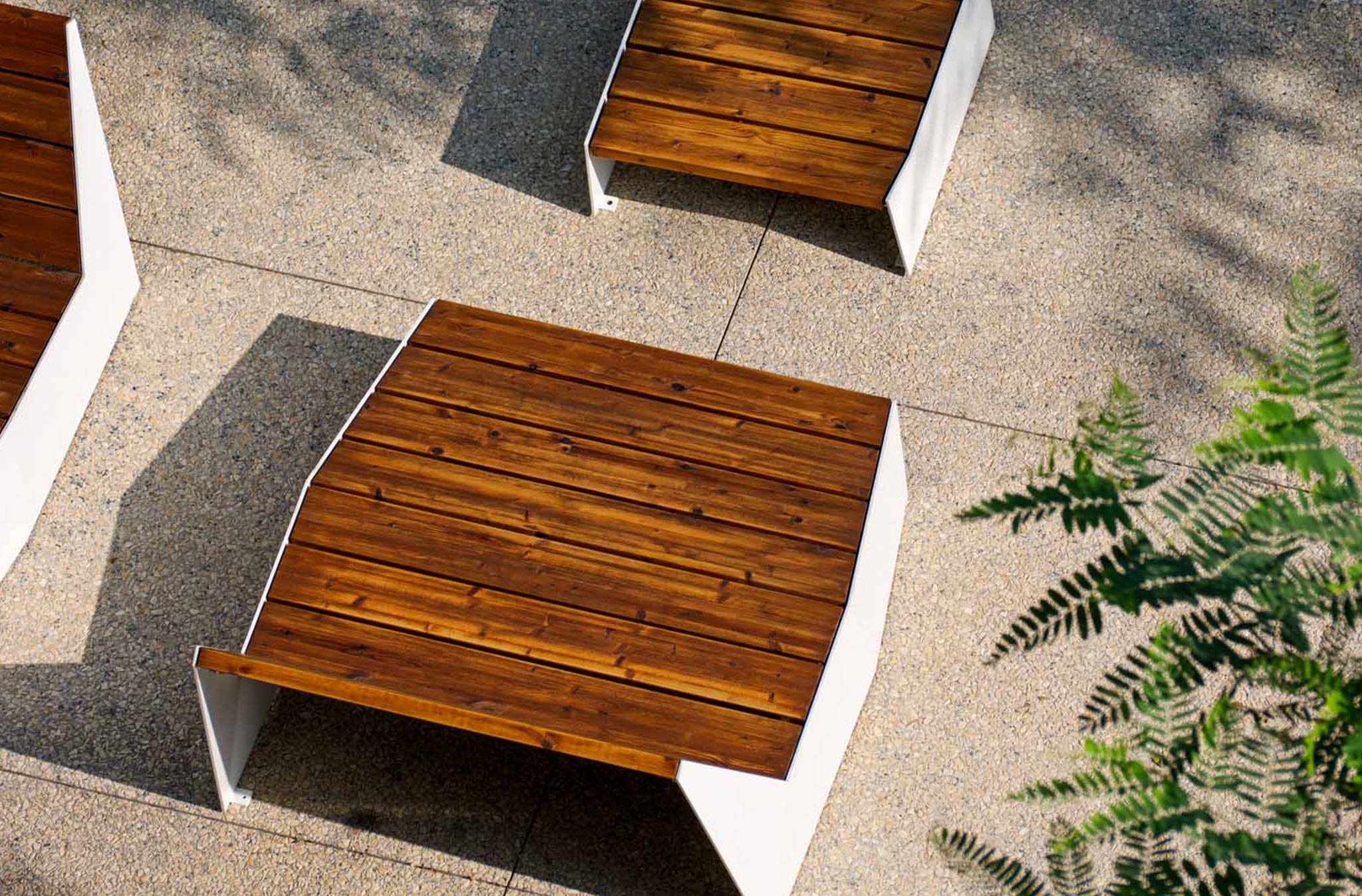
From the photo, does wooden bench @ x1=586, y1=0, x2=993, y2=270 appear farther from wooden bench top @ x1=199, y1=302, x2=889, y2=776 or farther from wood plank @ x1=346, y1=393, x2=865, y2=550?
wood plank @ x1=346, y1=393, x2=865, y2=550

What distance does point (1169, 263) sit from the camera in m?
4.43

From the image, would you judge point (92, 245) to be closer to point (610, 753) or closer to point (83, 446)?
point (83, 446)

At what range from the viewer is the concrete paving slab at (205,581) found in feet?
11.6

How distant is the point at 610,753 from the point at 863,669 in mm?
847

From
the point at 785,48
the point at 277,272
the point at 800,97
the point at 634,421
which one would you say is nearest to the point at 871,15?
the point at 785,48

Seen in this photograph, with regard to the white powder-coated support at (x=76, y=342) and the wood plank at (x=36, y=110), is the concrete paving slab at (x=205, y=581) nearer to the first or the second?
the white powder-coated support at (x=76, y=342)

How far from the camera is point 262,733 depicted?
364cm

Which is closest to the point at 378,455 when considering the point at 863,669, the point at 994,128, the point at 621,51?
the point at 863,669

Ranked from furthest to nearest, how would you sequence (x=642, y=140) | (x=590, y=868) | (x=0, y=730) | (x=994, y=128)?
(x=994, y=128) < (x=642, y=140) < (x=0, y=730) < (x=590, y=868)

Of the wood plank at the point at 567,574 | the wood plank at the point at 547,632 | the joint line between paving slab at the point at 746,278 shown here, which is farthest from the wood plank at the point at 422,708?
the joint line between paving slab at the point at 746,278

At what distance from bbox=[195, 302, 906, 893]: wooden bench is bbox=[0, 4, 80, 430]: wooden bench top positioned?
0.94 metres

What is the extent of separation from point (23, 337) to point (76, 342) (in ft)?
0.57

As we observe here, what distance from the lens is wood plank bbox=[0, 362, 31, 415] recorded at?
383 centimetres

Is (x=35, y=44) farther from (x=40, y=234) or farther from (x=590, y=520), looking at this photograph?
(x=590, y=520)
